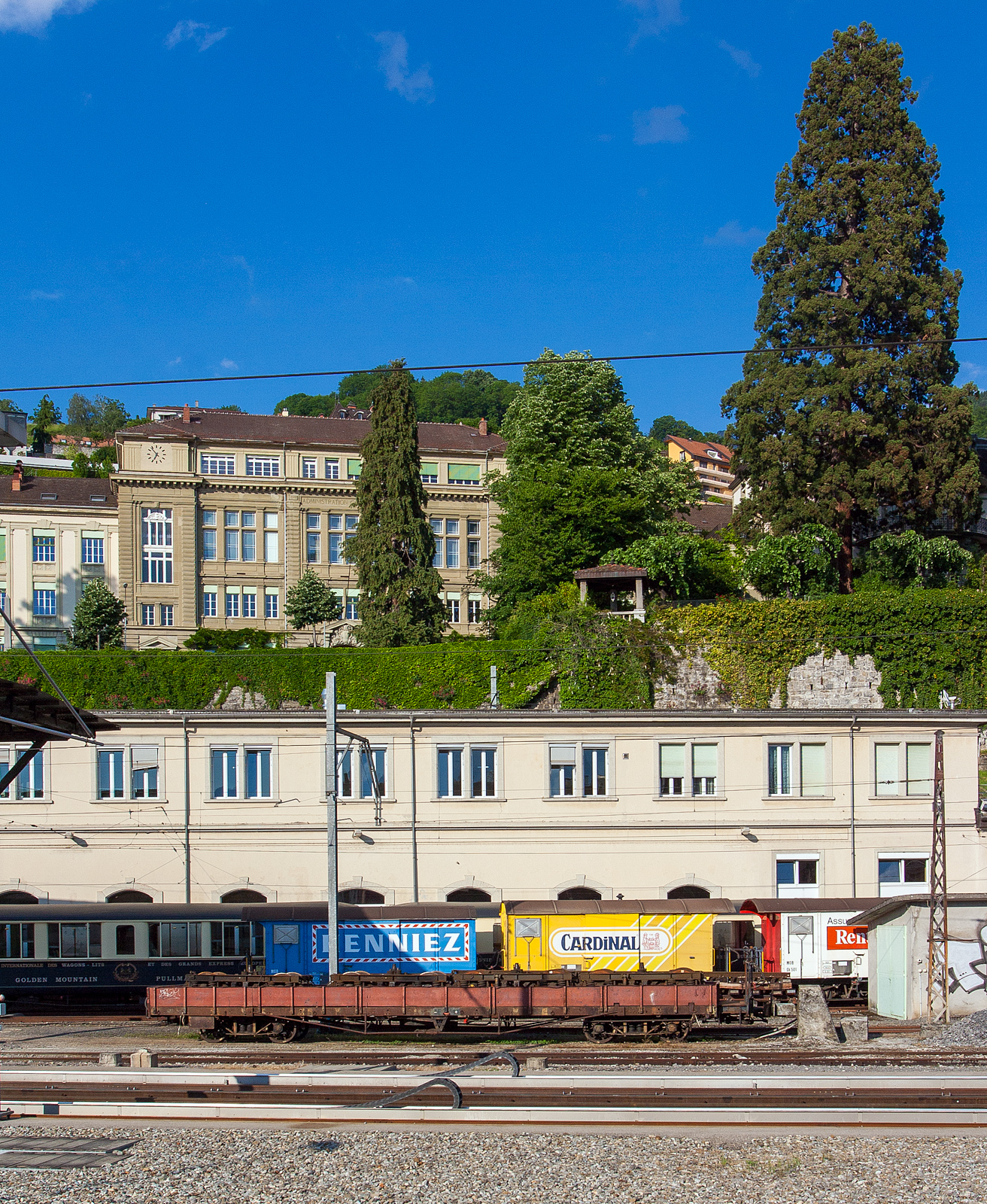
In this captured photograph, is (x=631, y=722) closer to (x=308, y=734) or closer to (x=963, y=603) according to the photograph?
(x=308, y=734)

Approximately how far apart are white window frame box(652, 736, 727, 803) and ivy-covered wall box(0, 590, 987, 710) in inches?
132

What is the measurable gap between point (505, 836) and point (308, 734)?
7.66m

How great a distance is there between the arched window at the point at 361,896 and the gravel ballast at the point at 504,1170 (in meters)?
19.2

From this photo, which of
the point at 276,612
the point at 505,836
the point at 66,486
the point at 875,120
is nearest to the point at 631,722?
the point at 505,836

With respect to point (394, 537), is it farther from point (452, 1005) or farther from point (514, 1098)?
point (514, 1098)

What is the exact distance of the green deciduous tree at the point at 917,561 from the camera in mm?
45094

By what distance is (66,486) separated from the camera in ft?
238

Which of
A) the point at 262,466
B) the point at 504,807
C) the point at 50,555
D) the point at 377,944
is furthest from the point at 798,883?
the point at 50,555

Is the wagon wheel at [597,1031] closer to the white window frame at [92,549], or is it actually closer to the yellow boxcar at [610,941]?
the yellow boxcar at [610,941]

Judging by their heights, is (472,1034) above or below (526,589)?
below

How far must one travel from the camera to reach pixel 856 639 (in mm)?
41438

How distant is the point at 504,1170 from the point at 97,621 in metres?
48.7

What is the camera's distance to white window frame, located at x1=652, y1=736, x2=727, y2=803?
36.2 m

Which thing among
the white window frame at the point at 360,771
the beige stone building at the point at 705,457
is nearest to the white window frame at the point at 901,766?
the white window frame at the point at 360,771
